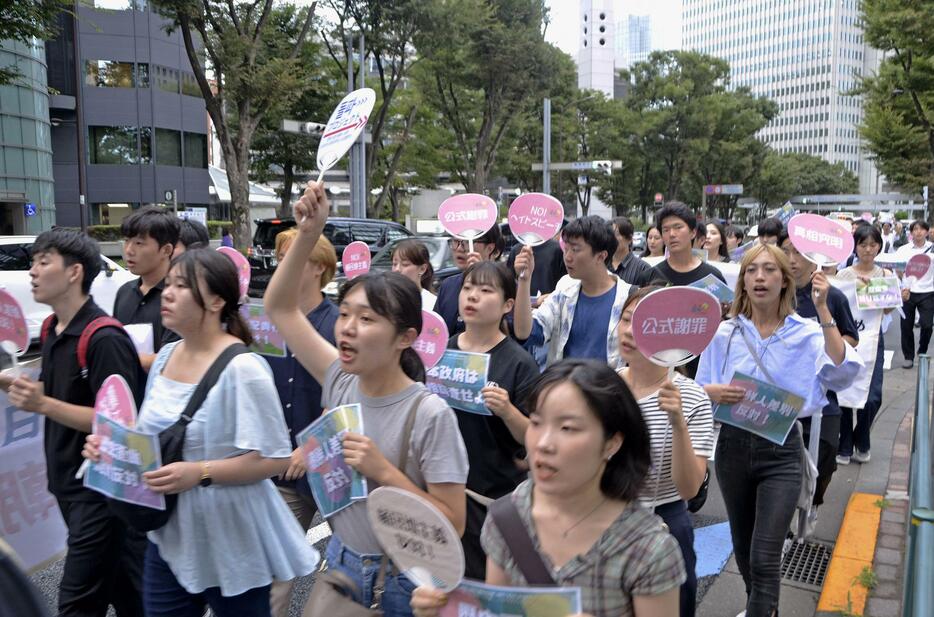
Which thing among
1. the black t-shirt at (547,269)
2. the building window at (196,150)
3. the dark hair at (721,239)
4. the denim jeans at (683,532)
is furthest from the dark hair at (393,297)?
the building window at (196,150)

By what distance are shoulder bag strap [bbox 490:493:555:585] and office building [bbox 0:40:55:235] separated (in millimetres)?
25684

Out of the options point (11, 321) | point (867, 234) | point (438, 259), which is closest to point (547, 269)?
point (867, 234)

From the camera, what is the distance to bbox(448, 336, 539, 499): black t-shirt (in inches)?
109

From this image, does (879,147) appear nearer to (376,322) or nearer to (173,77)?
(376,322)

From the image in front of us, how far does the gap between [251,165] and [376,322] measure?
3198cm

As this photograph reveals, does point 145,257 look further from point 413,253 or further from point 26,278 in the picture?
point 26,278

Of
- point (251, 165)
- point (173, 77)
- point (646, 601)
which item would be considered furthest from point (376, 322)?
point (173, 77)

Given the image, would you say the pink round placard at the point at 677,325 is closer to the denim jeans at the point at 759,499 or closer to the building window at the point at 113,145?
the denim jeans at the point at 759,499

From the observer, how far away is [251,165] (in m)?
32.5

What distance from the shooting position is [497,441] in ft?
9.32

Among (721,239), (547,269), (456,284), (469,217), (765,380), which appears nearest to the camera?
(765,380)

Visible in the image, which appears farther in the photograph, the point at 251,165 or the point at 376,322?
the point at 251,165

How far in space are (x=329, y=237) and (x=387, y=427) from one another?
13.8m

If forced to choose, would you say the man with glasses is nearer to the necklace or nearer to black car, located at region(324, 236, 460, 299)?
the necklace
